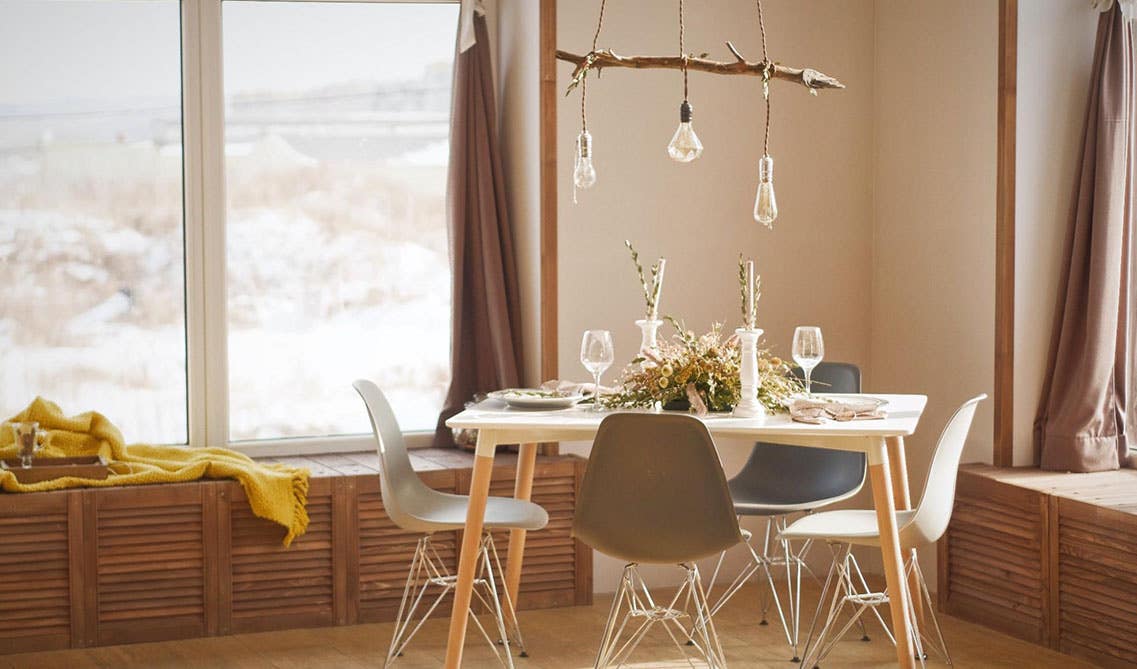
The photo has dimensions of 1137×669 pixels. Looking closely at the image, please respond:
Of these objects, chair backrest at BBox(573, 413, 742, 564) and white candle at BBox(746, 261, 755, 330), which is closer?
chair backrest at BBox(573, 413, 742, 564)

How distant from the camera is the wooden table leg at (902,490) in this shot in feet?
12.7

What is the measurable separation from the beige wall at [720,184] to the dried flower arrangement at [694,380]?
1.11 m

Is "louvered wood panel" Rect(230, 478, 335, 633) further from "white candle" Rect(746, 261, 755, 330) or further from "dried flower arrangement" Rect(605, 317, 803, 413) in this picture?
"white candle" Rect(746, 261, 755, 330)

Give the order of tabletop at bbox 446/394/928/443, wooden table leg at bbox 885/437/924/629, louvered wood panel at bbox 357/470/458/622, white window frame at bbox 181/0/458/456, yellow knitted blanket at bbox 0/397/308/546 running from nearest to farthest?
tabletop at bbox 446/394/928/443
wooden table leg at bbox 885/437/924/629
yellow knitted blanket at bbox 0/397/308/546
louvered wood panel at bbox 357/470/458/622
white window frame at bbox 181/0/458/456

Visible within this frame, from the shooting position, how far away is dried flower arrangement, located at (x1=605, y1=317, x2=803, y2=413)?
3.57 metres

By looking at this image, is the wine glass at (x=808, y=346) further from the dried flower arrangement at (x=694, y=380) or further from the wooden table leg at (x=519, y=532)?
the wooden table leg at (x=519, y=532)

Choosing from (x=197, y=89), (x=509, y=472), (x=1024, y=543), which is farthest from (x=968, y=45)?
(x=197, y=89)

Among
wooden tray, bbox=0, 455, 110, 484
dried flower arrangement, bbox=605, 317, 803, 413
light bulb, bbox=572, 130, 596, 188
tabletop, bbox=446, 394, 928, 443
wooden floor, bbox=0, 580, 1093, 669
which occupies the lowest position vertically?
wooden floor, bbox=0, 580, 1093, 669

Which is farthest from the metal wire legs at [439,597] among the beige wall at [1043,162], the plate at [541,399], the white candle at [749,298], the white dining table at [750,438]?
the beige wall at [1043,162]

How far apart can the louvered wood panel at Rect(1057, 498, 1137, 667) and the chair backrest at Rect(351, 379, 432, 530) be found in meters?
1.92

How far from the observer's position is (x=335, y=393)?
4.96 meters

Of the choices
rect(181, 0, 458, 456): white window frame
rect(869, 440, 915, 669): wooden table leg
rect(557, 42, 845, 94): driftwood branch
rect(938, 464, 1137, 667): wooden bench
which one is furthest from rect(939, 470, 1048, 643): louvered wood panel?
rect(181, 0, 458, 456): white window frame

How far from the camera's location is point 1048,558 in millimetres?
4012

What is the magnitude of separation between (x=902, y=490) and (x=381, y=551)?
169 centimetres
